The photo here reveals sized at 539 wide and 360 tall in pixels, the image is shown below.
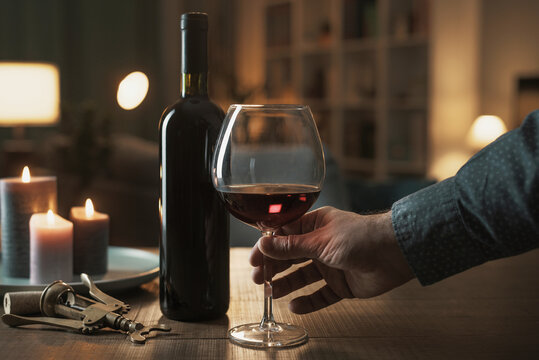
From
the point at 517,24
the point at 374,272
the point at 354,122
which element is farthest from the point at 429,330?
the point at 354,122

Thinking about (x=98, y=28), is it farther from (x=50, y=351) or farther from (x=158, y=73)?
(x=50, y=351)

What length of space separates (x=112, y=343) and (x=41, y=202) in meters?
0.38

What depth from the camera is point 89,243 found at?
1.04 meters

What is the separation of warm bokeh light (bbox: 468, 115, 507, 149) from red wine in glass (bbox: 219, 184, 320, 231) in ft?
11.2

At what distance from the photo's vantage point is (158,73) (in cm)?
690

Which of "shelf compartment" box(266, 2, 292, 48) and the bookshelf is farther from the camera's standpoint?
"shelf compartment" box(266, 2, 292, 48)

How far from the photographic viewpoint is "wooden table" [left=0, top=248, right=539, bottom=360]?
729 mm

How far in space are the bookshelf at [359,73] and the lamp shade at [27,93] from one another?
2336 millimetres

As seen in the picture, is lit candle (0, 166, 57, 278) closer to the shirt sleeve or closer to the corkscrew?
the corkscrew

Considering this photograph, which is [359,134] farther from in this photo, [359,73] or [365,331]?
[365,331]

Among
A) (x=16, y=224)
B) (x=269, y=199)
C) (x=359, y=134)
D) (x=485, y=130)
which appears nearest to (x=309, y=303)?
(x=269, y=199)

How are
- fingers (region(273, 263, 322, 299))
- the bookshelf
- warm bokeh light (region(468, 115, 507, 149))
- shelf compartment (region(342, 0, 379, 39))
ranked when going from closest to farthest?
fingers (region(273, 263, 322, 299)), warm bokeh light (region(468, 115, 507, 149)), the bookshelf, shelf compartment (region(342, 0, 379, 39))

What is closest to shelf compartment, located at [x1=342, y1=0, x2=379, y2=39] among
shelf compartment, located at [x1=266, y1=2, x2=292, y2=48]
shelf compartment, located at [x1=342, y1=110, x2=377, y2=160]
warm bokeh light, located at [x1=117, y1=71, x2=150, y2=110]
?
shelf compartment, located at [x1=342, y1=110, x2=377, y2=160]

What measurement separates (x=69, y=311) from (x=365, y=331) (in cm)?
37
